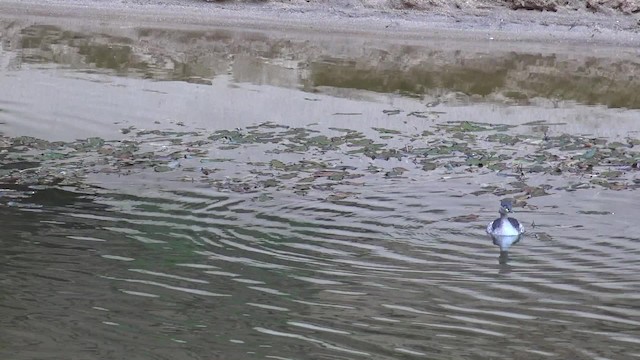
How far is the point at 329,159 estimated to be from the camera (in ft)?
44.1

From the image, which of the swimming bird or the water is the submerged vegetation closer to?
the water

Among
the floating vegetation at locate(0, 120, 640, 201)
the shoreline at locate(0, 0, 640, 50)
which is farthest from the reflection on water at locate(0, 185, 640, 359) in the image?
the shoreline at locate(0, 0, 640, 50)

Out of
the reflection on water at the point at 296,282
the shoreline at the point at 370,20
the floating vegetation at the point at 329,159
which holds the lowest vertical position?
the reflection on water at the point at 296,282

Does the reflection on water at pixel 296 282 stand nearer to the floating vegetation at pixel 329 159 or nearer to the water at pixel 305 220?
the water at pixel 305 220

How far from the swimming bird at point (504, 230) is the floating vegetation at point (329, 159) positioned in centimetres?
172

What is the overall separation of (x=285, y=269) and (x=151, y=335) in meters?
1.75

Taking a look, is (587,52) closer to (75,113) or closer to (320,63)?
(320,63)

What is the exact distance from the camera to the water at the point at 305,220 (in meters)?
7.71

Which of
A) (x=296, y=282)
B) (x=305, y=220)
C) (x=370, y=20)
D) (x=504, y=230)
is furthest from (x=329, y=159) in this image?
(x=370, y=20)

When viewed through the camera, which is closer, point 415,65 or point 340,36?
point 415,65

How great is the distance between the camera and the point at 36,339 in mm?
7391

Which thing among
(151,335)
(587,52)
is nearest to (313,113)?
(151,335)

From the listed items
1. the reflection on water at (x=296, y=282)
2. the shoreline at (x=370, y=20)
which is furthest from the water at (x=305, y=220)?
the shoreline at (x=370, y=20)

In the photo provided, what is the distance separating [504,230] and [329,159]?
3.85m
